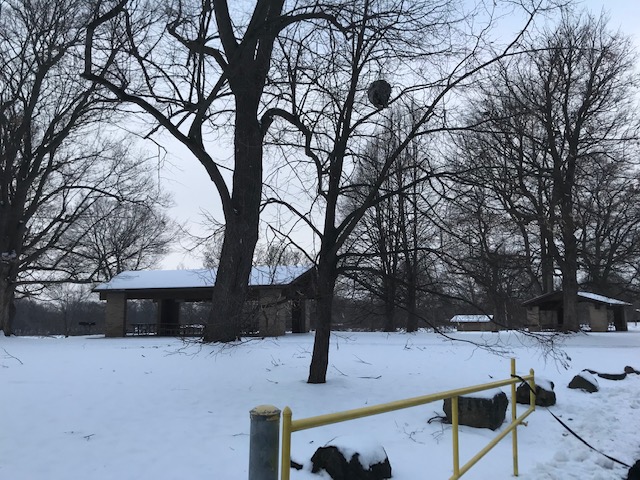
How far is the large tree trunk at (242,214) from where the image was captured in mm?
10914

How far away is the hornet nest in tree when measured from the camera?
9.21m

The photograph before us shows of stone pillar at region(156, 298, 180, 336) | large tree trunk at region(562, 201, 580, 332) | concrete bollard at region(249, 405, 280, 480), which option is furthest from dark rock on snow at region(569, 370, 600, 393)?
stone pillar at region(156, 298, 180, 336)

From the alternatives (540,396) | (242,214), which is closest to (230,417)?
(242,214)

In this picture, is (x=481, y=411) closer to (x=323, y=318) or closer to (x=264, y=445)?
(x=323, y=318)

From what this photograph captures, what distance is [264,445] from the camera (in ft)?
6.64

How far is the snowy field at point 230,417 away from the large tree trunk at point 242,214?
4.29 ft

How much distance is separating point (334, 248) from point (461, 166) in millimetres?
2684

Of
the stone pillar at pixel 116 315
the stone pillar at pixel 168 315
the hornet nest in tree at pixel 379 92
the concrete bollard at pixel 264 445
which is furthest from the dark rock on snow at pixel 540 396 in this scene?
the stone pillar at pixel 168 315

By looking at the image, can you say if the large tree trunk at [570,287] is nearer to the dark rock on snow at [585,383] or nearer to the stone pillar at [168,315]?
the dark rock on snow at [585,383]

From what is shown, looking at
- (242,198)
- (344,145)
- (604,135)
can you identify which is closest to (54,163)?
(242,198)

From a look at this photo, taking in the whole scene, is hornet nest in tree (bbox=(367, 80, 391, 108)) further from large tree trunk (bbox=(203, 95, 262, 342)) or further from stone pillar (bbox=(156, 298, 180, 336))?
stone pillar (bbox=(156, 298, 180, 336))

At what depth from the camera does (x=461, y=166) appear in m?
9.31

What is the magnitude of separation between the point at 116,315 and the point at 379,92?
76.4 feet

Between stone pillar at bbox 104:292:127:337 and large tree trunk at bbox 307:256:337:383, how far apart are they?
2107cm
